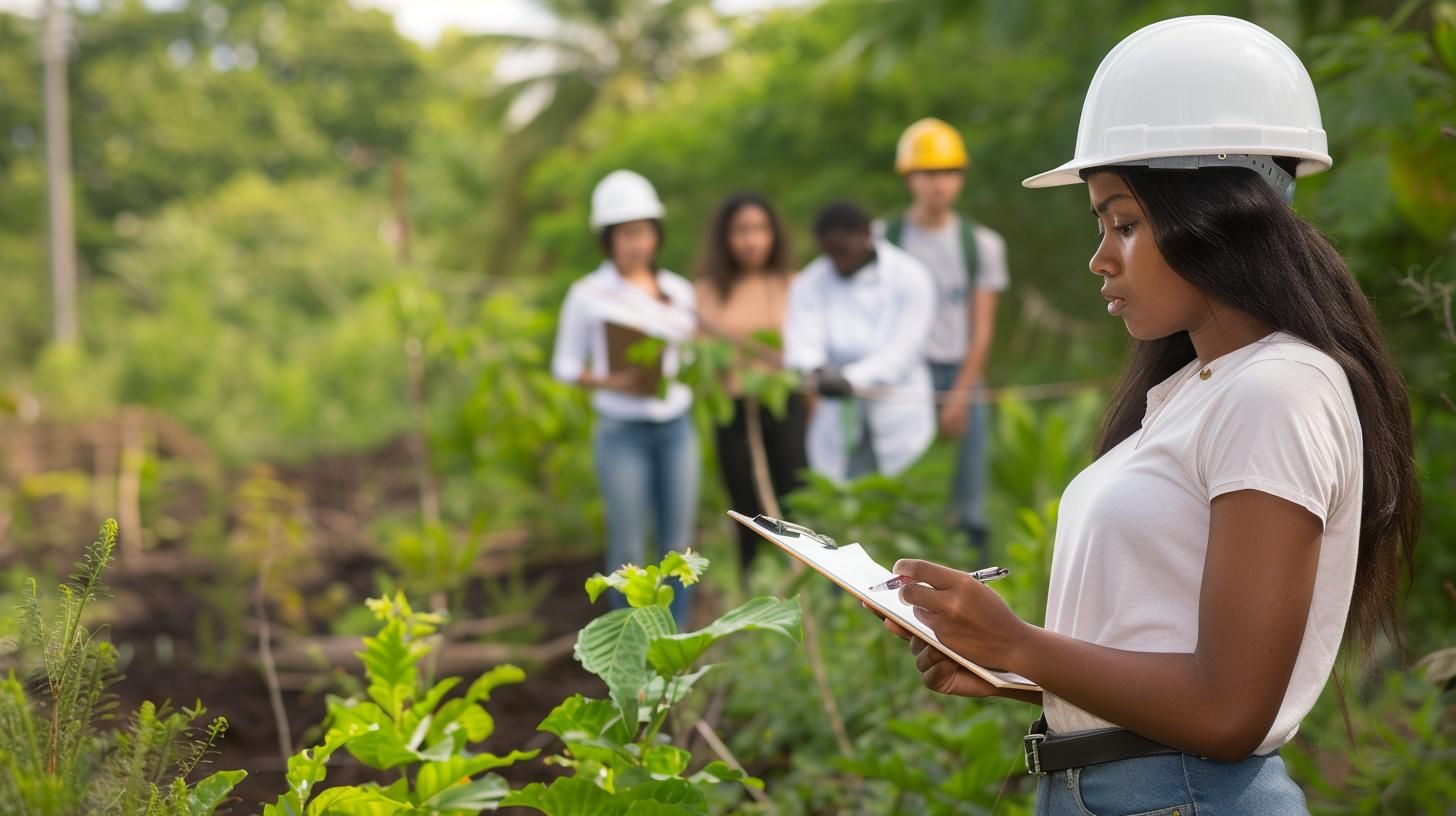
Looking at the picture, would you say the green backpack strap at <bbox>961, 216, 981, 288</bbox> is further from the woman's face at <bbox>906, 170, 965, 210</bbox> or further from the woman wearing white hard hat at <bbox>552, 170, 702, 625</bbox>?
the woman wearing white hard hat at <bbox>552, 170, 702, 625</bbox>

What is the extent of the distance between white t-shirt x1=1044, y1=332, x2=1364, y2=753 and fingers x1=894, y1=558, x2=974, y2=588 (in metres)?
0.16

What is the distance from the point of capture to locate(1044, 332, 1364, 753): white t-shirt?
4.73ft

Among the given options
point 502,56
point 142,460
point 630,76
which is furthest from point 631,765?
point 502,56

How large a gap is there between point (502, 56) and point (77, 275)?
10.4 m

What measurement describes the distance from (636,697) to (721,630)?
15cm

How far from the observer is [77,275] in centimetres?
3216

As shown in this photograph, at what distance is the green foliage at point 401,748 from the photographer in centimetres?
199

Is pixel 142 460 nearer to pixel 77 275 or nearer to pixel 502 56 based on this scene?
pixel 502 56

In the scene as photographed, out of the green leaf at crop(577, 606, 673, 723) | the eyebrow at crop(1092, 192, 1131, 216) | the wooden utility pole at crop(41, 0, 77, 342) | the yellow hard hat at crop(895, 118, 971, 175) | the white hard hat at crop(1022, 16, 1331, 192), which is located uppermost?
the wooden utility pole at crop(41, 0, 77, 342)

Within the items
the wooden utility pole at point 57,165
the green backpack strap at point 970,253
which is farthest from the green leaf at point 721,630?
the wooden utility pole at point 57,165

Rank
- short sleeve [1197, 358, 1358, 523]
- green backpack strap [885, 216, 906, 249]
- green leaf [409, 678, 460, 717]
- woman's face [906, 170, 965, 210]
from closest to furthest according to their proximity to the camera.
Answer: short sleeve [1197, 358, 1358, 523] < green leaf [409, 678, 460, 717] < woman's face [906, 170, 965, 210] < green backpack strap [885, 216, 906, 249]

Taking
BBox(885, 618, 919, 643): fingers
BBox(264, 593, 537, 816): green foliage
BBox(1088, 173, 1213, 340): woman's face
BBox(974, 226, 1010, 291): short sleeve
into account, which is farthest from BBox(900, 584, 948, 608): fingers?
BBox(974, 226, 1010, 291): short sleeve

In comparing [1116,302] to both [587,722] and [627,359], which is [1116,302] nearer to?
[587,722]

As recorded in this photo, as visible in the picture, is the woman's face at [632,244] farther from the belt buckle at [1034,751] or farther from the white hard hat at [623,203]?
the belt buckle at [1034,751]
